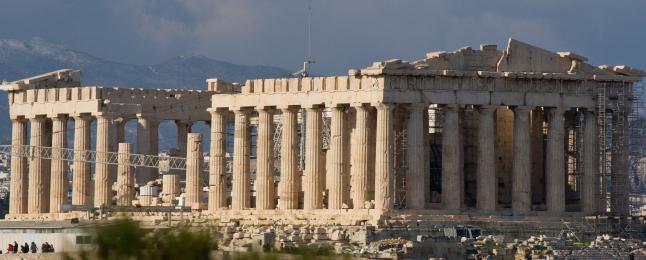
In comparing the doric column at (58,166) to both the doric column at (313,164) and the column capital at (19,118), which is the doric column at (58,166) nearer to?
the column capital at (19,118)

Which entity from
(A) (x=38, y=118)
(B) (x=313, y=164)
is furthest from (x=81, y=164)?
(B) (x=313, y=164)

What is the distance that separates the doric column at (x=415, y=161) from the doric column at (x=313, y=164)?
17.2 feet

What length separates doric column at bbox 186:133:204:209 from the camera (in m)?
158

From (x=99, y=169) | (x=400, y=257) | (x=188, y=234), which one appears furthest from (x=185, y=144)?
(x=188, y=234)

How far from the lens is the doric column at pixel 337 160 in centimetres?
14588

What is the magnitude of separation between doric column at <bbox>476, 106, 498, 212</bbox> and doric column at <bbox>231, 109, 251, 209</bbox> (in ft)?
42.3

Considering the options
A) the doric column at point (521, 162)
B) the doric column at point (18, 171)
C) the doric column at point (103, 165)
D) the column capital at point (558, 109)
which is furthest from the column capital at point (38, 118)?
the column capital at point (558, 109)

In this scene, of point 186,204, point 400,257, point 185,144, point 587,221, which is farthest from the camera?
point 185,144

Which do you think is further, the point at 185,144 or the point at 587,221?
the point at 185,144

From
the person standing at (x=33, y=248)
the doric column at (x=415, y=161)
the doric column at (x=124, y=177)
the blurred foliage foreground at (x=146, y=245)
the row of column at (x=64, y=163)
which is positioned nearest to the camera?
the blurred foliage foreground at (x=146, y=245)

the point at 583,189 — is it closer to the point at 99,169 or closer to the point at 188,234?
the point at 99,169

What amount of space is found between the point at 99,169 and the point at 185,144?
30.0 feet

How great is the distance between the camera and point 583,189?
149250 millimetres

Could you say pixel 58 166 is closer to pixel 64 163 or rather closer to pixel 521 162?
pixel 64 163
